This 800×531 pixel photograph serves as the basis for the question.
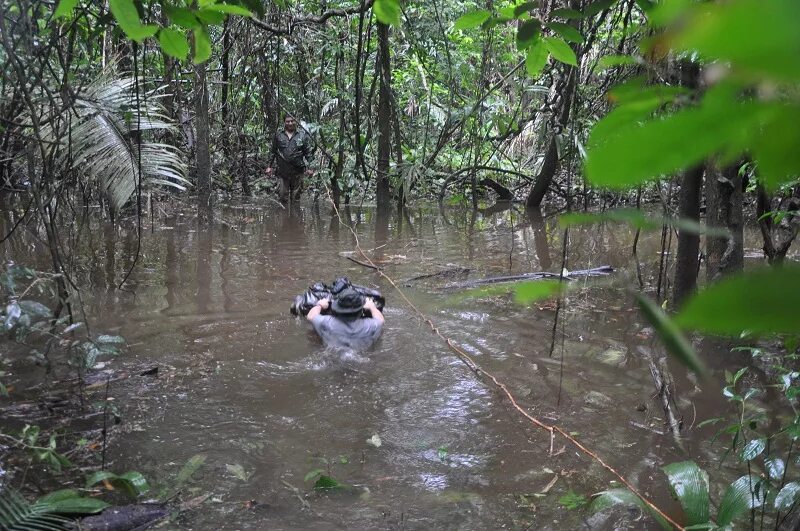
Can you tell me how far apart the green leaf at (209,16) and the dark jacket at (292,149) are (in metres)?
11.2

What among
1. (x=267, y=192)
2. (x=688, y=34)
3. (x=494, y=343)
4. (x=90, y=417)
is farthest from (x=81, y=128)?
(x=267, y=192)

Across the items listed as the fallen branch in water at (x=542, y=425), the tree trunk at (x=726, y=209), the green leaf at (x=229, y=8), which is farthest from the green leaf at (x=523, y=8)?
the tree trunk at (x=726, y=209)

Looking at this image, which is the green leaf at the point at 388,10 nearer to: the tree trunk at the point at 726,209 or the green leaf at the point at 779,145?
the green leaf at the point at 779,145

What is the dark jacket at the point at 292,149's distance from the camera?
12.9m

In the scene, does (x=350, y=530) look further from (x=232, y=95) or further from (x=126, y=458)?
(x=232, y=95)

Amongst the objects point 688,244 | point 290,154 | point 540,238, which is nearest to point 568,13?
point 688,244

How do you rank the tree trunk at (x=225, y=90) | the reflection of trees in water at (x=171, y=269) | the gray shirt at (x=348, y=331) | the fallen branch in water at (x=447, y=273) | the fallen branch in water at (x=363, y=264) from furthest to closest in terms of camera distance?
the tree trunk at (x=225, y=90)
the fallen branch in water at (x=363, y=264)
the fallen branch in water at (x=447, y=273)
the reflection of trees in water at (x=171, y=269)
the gray shirt at (x=348, y=331)

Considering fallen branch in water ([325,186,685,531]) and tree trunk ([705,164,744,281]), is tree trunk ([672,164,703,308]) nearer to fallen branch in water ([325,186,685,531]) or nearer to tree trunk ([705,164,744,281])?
tree trunk ([705,164,744,281])

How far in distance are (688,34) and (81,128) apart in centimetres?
520

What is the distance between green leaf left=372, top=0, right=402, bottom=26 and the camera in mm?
2162

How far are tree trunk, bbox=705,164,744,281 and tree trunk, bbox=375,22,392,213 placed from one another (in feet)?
16.5

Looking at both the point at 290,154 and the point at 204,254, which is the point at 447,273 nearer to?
the point at 204,254

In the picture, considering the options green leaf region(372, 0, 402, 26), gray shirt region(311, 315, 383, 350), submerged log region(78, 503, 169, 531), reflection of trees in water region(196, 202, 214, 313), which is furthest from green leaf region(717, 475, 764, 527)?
reflection of trees in water region(196, 202, 214, 313)

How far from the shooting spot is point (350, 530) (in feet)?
9.87
